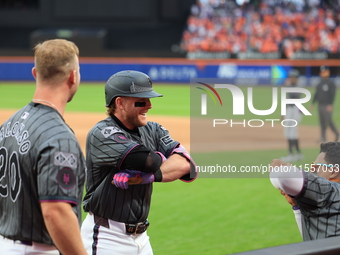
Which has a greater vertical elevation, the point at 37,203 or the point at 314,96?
the point at 314,96

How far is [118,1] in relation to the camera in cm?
3669

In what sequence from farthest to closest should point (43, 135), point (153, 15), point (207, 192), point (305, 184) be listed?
1. point (153, 15)
2. point (207, 192)
3. point (305, 184)
4. point (43, 135)

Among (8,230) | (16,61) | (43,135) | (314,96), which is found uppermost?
(16,61)

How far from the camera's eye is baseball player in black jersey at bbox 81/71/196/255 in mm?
3469

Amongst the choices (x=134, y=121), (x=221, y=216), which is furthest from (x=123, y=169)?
(x=221, y=216)

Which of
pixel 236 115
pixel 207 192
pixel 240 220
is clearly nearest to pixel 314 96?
pixel 207 192

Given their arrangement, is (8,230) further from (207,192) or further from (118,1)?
(118,1)

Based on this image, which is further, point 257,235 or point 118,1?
point 118,1

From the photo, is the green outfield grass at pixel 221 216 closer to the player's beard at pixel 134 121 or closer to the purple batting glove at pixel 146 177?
the player's beard at pixel 134 121

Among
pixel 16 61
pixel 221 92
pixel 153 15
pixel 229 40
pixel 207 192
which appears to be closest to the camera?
pixel 221 92

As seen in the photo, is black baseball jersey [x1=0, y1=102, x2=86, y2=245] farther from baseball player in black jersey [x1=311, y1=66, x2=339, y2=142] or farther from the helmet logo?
baseball player in black jersey [x1=311, y1=66, x2=339, y2=142]

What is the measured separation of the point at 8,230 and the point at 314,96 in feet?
41.7

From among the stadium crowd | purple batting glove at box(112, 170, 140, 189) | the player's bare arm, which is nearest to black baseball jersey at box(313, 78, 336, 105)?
purple batting glove at box(112, 170, 140, 189)

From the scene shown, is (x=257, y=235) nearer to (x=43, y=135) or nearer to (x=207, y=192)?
(x=207, y=192)
